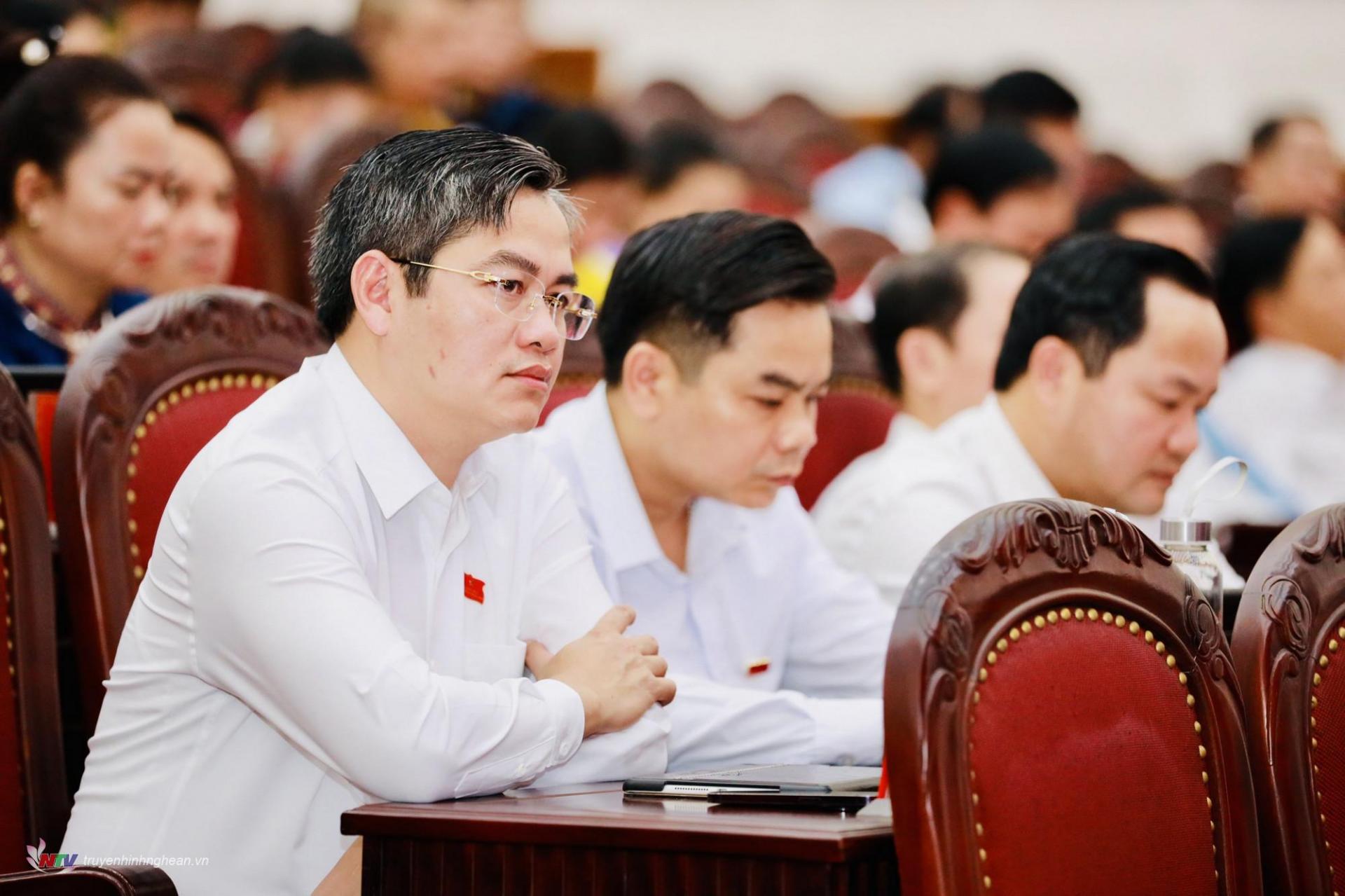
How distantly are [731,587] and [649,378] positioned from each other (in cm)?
29

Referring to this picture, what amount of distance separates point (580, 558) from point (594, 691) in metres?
0.27

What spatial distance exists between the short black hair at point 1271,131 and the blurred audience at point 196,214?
4.22m

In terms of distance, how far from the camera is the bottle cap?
1681 mm

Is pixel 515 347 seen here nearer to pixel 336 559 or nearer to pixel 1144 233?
pixel 336 559

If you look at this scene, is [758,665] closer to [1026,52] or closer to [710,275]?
[710,275]

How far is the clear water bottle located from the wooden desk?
0.59m

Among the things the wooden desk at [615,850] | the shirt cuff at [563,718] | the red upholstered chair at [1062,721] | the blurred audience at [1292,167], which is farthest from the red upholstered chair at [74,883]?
the blurred audience at [1292,167]

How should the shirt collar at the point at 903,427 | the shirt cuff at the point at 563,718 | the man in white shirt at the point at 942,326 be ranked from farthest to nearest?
the man in white shirt at the point at 942,326 < the shirt collar at the point at 903,427 < the shirt cuff at the point at 563,718

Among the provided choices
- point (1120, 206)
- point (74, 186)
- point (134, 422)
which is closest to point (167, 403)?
point (134, 422)

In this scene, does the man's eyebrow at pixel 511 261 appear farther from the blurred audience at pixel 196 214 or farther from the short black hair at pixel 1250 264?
the short black hair at pixel 1250 264

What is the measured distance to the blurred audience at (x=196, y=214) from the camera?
3.04 metres

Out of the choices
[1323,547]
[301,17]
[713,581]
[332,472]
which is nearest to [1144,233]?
[713,581]

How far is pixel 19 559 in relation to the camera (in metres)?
1.52

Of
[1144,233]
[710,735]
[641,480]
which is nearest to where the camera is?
[710,735]
